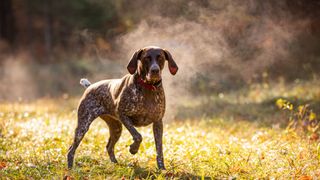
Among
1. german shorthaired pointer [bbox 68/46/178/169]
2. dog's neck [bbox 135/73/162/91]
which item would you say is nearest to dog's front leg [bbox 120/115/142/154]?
german shorthaired pointer [bbox 68/46/178/169]

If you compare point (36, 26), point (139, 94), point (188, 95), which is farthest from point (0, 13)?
point (139, 94)

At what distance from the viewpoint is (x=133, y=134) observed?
686cm

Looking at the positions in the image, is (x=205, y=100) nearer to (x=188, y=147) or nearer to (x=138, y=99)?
(x=188, y=147)

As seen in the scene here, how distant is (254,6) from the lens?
46.1 feet

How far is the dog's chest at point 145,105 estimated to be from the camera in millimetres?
6934

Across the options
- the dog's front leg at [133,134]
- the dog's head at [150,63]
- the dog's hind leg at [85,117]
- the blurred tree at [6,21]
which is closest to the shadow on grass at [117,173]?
the dog's front leg at [133,134]

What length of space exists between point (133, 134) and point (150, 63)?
917mm

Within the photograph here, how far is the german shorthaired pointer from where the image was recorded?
22.4ft

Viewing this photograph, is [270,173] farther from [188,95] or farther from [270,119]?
[188,95]

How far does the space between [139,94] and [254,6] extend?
791cm

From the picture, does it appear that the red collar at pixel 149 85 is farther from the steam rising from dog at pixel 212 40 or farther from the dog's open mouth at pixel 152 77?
the steam rising from dog at pixel 212 40

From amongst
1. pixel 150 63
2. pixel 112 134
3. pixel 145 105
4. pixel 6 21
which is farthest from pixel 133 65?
pixel 6 21

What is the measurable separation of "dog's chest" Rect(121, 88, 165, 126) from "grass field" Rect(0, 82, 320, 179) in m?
0.66

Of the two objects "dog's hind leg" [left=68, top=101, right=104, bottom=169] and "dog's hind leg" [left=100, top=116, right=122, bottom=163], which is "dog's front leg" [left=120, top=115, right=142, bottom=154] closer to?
"dog's hind leg" [left=68, top=101, right=104, bottom=169]
